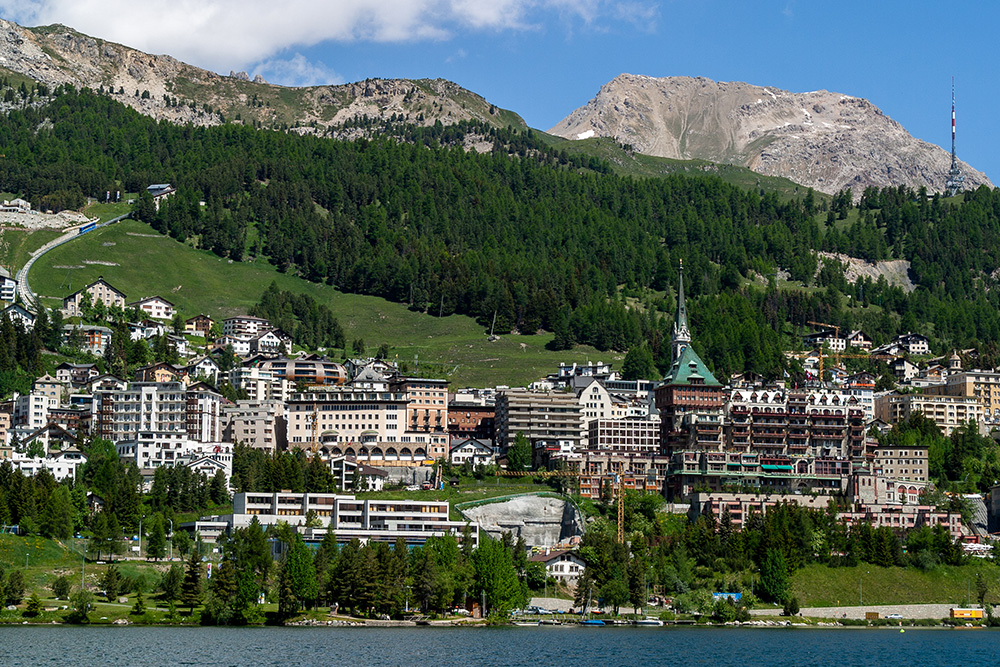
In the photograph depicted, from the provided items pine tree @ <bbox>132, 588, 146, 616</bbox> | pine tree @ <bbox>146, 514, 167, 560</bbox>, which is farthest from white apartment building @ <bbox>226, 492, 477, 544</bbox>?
pine tree @ <bbox>132, 588, 146, 616</bbox>

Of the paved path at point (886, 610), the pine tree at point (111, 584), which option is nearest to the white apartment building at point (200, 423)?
the pine tree at point (111, 584)

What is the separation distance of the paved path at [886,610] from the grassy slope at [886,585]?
2.63 ft

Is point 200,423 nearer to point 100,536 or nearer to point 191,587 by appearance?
point 100,536

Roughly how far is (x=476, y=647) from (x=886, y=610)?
57.4 meters

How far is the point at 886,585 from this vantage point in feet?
520

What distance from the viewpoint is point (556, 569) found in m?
158

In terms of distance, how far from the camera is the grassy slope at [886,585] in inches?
6127

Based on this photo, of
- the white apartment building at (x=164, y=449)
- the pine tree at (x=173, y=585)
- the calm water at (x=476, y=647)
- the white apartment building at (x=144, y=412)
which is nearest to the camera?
the calm water at (x=476, y=647)

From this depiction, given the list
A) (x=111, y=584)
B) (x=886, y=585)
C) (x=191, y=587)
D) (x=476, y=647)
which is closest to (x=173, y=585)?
(x=191, y=587)

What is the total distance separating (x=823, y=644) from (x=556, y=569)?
3614 centimetres

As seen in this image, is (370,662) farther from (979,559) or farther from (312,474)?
(979,559)

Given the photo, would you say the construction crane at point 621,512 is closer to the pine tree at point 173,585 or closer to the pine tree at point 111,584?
the pine tree at point 173,585

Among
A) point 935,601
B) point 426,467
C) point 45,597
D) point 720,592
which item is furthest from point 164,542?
point 935,601

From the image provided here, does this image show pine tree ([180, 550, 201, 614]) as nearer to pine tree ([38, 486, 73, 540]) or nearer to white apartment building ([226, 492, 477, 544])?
pine tree ([38, 486, 73, 540])
